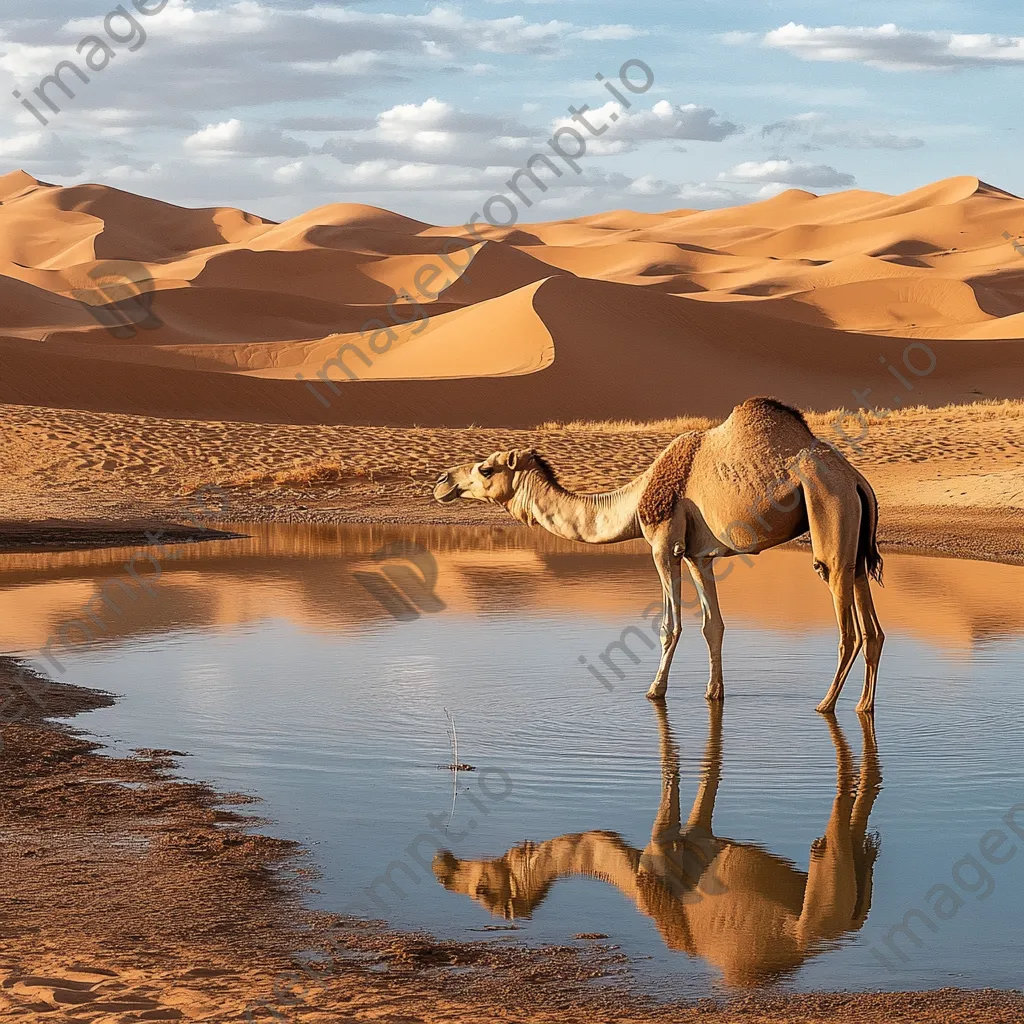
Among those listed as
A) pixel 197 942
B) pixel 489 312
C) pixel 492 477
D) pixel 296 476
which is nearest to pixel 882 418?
pixel 296 476

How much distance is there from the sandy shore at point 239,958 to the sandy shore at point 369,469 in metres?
13.2

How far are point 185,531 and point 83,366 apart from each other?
21.9 meters

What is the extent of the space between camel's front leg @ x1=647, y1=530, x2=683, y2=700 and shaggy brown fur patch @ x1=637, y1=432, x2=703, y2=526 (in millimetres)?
145

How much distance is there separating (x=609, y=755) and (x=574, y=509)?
2.27 metres

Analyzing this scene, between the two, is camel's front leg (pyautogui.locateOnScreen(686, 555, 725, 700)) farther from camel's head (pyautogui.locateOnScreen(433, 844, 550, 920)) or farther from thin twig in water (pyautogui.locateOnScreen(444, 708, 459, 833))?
camel's head (pyautogui.locateOnScreen(433, 844, 550, 920))

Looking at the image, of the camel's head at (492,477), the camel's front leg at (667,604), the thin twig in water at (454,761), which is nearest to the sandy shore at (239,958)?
the thin twig in water at (454,761)

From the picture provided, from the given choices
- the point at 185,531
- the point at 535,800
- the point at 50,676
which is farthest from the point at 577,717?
the point at 185,531

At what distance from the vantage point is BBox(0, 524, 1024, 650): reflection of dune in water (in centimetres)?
1259

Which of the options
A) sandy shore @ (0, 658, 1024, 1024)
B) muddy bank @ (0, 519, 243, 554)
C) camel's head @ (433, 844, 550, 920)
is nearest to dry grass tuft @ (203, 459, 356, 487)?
muddy bank @ (0, 519, 243, 554)

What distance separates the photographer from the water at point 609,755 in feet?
18.4

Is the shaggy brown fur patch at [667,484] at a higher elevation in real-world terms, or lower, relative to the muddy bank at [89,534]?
higher

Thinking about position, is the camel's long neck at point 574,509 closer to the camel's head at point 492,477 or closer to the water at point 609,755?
the camel's head at point 492,477

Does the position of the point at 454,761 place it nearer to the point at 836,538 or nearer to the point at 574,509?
the point at 574,509

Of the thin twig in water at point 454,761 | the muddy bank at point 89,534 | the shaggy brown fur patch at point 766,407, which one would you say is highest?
the shaggy brown fur patch at point 766,407
